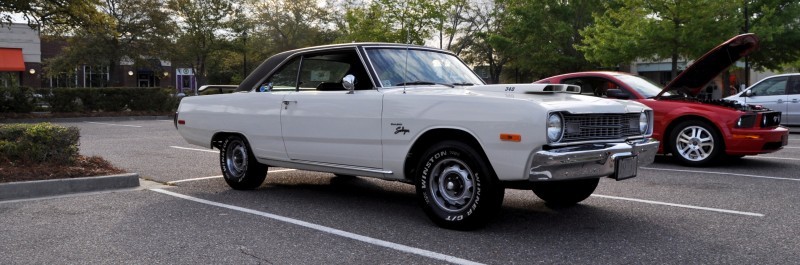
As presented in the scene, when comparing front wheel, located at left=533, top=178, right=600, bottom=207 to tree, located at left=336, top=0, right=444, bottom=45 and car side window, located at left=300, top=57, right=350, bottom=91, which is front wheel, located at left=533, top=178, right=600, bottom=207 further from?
tree, located at left=336, top=0, right=444, bottom=45

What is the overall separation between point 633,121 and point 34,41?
47998 mm

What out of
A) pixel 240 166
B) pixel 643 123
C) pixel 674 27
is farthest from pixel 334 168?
pixel 674 27

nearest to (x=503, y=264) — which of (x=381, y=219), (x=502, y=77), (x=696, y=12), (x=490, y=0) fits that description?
(x=381, y=219)

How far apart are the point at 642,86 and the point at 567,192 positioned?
4706 mm

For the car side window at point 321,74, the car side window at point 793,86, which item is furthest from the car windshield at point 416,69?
the car side window at point 793,86

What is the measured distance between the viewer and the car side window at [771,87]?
15102 mm

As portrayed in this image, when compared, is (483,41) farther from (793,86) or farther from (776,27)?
(793,86)

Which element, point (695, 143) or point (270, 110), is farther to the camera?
point (695, 143)

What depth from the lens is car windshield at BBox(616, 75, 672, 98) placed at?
31.7 ft

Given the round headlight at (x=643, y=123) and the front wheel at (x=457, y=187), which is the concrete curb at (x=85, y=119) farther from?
the round headlight at (x=643, y=123)

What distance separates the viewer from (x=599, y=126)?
4.93 meters

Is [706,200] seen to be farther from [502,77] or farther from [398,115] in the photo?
[502,77]

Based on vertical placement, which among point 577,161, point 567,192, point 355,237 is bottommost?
point 355,237

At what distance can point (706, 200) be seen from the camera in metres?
6.28
